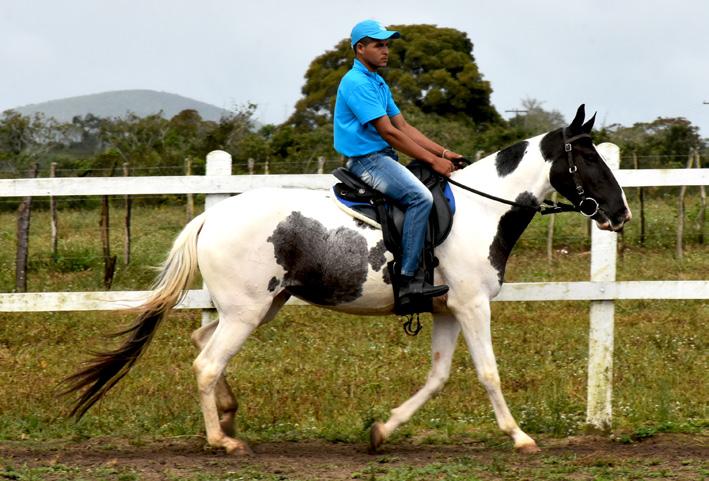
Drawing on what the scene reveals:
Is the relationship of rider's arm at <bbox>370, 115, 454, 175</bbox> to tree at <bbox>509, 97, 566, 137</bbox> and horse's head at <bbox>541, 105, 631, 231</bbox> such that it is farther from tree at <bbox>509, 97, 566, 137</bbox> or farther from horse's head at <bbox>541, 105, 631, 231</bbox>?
tree at <bbox>509, 97, 566, 137</bbox>

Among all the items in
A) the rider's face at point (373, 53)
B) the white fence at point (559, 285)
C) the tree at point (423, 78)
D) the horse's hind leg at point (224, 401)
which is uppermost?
the tree at point (423, 78)

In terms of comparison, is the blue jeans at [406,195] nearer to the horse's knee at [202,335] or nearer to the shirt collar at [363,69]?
the shirt collar at [363,69]

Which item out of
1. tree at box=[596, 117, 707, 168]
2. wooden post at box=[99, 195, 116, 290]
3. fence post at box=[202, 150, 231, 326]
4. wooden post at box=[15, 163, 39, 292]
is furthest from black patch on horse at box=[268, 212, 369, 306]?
tree at box=[596, 117, 707, 168]

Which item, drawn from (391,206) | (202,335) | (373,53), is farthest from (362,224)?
(202,335)

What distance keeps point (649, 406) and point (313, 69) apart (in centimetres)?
3536

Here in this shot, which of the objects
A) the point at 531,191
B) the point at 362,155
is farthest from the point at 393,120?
the point at 531,191

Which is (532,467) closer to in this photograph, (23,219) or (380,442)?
(380,442)

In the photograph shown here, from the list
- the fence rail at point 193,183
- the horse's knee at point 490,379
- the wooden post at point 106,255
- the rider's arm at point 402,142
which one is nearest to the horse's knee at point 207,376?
the fence rail at point 193,183

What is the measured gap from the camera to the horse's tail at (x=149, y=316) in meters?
6.55

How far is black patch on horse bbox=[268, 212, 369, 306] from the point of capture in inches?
253

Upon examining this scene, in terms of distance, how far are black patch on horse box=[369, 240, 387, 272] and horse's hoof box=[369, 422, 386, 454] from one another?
103 cm

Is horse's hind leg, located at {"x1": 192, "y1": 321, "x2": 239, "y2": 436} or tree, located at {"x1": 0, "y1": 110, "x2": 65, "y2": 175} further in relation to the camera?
tree, located at {"x1": 0, "y1": 110, "x2": 65, "y2": 175}

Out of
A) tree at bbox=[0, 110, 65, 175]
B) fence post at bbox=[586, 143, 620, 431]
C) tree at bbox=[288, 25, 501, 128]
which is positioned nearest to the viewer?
fence post at bbox=[586, 143, 620, 431]

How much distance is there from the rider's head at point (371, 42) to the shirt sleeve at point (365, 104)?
0.69 feet
